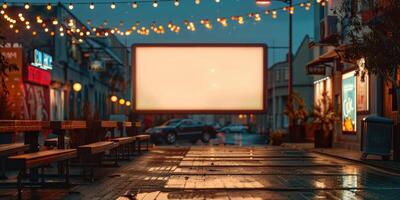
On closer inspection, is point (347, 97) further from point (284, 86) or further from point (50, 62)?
point (284, 86)

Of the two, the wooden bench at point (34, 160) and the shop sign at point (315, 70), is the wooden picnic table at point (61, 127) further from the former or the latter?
the shop sign at point (315, 70)

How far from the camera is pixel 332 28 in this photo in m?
26.7

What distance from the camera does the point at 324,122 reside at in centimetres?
2844

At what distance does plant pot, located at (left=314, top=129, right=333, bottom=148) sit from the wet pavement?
445 inches

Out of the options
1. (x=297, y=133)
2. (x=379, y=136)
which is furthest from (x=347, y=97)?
(x=379, y=136)

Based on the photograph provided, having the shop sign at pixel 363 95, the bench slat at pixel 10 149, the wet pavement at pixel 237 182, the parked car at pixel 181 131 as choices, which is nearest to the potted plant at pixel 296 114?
the parked car at pixel 181 131

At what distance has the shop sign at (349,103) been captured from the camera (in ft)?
89.6

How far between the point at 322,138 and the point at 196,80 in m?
6.71

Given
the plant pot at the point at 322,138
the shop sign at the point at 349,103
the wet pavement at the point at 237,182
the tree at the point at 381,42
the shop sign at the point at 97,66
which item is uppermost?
the shop sign at the point at 97,66

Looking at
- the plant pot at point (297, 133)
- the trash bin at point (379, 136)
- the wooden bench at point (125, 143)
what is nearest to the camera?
the wooden bench at point (125, 143)

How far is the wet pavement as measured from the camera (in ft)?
34.5

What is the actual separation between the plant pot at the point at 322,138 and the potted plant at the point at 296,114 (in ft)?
13.4

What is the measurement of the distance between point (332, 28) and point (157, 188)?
16979 millimetres

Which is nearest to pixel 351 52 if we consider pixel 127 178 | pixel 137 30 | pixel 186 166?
pixel 186 166
